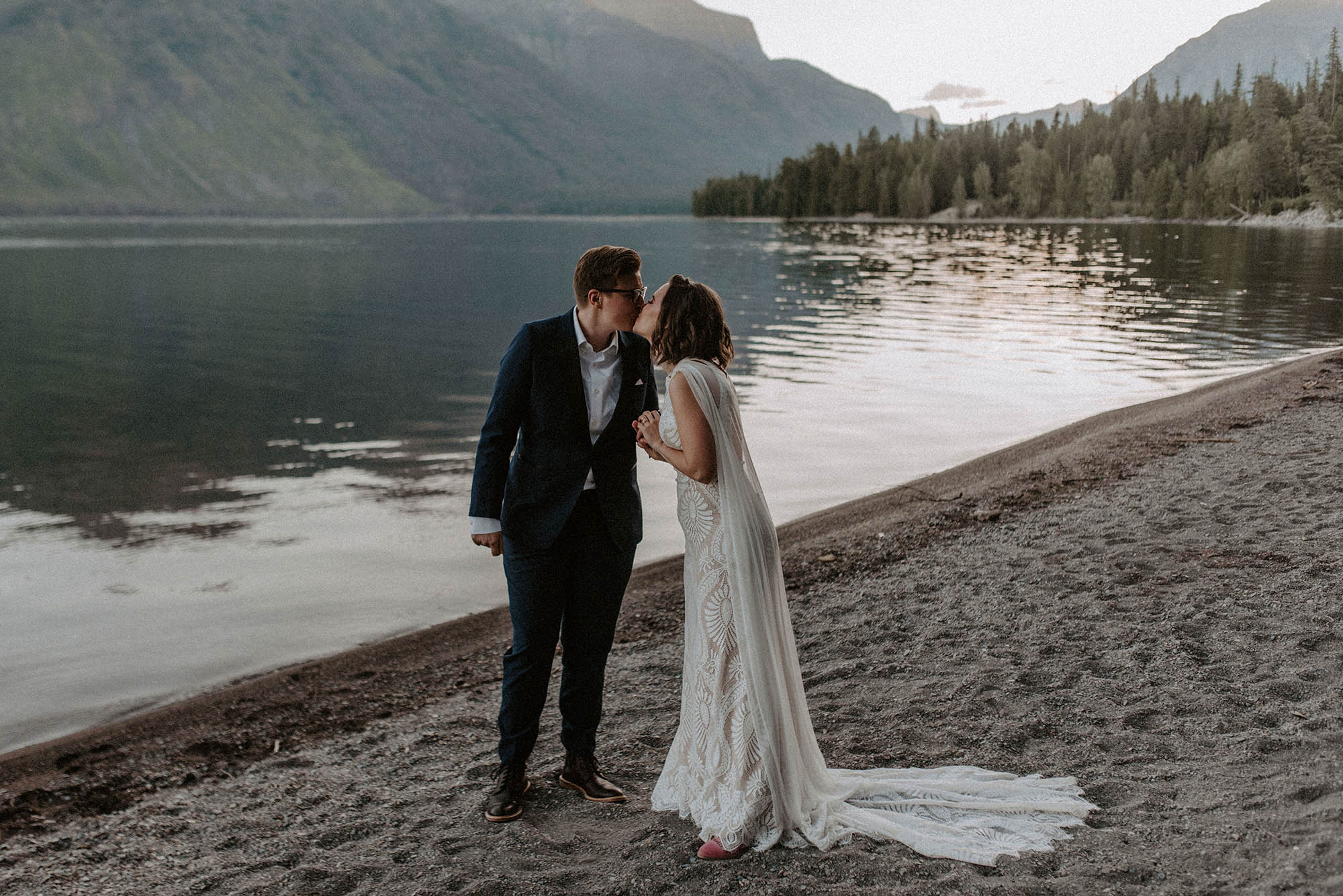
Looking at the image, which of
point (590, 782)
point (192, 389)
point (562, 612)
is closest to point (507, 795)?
point (590, 782)

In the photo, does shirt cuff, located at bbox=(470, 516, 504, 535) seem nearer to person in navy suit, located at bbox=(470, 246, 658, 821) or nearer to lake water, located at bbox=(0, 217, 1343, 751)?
person in navy suit, located at bbox=(470, 246, 658, 821)

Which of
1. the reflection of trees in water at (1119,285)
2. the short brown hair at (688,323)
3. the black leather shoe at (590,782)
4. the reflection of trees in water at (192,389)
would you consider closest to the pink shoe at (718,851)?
the black leather shoe at (590,782)

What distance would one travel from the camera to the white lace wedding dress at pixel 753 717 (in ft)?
14.0

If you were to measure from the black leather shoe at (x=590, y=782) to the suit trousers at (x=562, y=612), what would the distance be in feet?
0.98

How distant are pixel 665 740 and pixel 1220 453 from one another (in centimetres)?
980

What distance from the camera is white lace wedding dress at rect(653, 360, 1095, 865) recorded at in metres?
4.26

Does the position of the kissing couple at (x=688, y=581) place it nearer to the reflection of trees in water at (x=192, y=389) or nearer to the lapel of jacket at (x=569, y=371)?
the lapel of jacket at (x=569, y=371)

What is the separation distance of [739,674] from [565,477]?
121 cm

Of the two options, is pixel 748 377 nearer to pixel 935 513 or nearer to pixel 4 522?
pixel 935 513

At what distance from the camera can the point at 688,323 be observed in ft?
13.7

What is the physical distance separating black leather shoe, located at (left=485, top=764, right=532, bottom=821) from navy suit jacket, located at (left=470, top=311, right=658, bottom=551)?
1.23 m

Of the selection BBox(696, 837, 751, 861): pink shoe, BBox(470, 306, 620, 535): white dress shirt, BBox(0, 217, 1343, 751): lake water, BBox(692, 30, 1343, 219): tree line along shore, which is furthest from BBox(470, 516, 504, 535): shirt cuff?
BBox(692, 30, 1343, 219): tree line along shore

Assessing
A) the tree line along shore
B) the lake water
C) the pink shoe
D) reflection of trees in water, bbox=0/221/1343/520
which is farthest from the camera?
the tree line along shore

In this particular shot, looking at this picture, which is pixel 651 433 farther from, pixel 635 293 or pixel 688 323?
pixel 635 293
